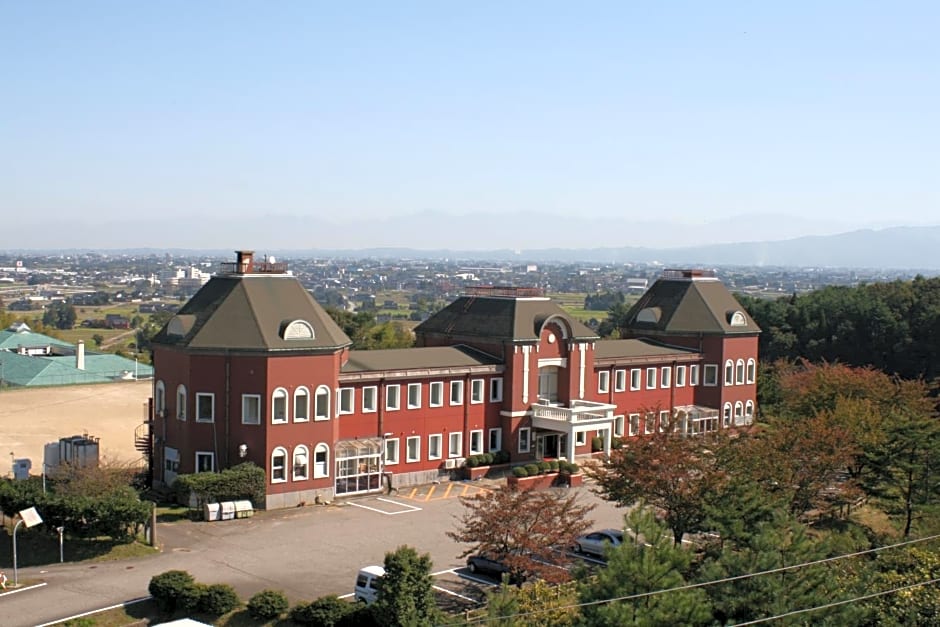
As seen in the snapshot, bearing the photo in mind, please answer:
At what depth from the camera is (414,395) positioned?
48.6 metres

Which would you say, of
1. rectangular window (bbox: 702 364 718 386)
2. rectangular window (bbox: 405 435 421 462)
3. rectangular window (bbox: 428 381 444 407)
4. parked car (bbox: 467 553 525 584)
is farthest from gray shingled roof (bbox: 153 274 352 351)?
rectangular window (bbox: 702 364 718 386)

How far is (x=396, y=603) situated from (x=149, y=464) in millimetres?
Answer: 21745

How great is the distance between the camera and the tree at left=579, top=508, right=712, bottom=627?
76.4 ft

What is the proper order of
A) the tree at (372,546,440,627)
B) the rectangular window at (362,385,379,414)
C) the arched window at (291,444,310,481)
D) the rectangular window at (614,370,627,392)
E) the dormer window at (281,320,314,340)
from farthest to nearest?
the rectangular window at (614,370,627,392), the rectangular window at (362,385,379,414), the dormer window at (281,320,314,340), the arched window at (291,444,310,481), the tree at (372,546,440,627)

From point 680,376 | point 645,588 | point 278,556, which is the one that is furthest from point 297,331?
point 680,376

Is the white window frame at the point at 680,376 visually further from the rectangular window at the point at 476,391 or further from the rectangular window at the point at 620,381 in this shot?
the rectangular window at the point at 476,391

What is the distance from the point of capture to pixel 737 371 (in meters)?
62.4

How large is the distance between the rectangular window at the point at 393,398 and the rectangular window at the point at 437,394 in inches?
70.0

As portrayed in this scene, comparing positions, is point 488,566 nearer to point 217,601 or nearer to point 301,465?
point 217,601

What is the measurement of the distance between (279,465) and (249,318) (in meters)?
6.02

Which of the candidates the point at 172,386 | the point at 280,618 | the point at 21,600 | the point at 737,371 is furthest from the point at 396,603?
the point at 737,371

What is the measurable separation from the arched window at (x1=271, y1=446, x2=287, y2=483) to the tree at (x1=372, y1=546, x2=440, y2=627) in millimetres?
15633

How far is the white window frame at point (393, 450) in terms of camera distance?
156 feet

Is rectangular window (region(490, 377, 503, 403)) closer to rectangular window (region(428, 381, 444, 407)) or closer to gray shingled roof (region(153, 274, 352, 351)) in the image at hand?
rectangular window (region(428, 381, 444, 407))
